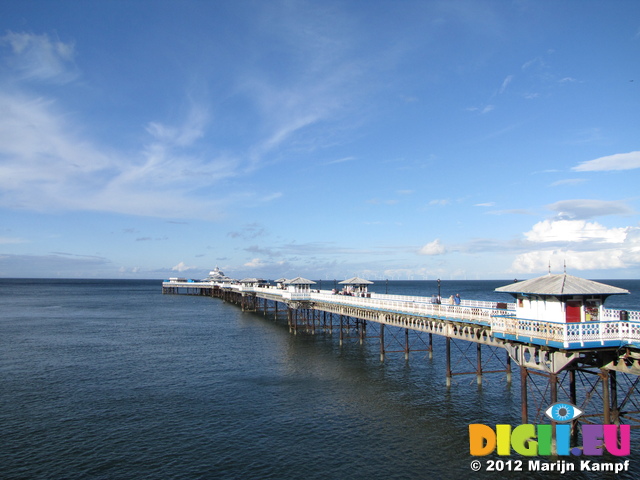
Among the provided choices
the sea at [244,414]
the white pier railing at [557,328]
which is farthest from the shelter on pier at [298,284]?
the white pier railing at [557,328]

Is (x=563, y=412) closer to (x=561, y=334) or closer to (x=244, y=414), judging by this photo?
(x=561, y=334)

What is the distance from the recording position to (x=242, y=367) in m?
40.8

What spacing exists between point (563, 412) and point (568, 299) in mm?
Answer: 5321

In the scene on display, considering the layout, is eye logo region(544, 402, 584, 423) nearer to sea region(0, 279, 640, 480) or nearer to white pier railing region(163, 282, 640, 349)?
sea region(0, 279, 640, 480)

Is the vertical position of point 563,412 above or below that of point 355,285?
below

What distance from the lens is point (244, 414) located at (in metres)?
27.6

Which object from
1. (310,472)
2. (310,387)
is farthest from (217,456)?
(310,387)

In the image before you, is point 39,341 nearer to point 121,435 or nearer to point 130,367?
point 130,367

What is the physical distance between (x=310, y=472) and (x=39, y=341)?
156 feet

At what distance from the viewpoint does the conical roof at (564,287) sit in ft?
70.0

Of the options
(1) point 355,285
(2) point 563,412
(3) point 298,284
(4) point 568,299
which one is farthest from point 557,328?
(3) point 298,284

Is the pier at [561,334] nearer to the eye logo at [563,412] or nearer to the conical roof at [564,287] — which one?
the conical roof at [564,287]

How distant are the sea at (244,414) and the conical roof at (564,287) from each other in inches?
310

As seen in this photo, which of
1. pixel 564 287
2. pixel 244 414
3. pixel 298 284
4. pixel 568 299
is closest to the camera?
pixel 564 287
